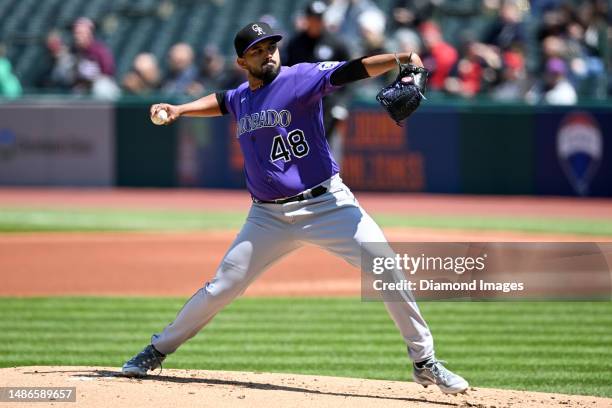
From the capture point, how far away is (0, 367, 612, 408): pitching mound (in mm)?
5215

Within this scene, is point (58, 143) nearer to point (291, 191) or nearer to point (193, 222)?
point (193, 222)

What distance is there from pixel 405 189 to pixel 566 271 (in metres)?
8.28

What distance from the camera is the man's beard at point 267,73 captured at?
5.48m

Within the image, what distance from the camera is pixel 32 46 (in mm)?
21250

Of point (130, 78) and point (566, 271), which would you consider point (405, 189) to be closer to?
point (130, 78)

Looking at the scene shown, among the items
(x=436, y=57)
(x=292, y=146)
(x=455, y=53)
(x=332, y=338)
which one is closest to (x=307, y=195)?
(x=292, y=146)

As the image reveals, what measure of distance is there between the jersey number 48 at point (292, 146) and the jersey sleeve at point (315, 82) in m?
0.18

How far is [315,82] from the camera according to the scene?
536 centimetres

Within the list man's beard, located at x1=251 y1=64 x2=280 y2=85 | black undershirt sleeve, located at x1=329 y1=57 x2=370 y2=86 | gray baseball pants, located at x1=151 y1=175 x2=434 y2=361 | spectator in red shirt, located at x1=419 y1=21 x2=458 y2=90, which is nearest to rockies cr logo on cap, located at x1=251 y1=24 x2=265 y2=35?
Answer: man's beard, located at x1=251 y1=64 x2=280 y2=85

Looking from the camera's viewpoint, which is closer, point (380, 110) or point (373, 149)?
point (380, 110)

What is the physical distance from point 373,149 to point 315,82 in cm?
1131

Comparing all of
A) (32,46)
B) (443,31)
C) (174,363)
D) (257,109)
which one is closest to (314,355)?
(174,363)

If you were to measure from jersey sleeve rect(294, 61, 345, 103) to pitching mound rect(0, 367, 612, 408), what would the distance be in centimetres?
148

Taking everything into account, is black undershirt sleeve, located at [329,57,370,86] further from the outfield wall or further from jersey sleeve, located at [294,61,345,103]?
the outfield wall
